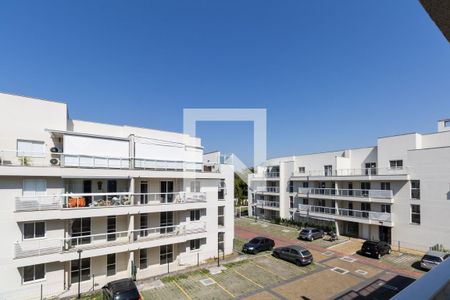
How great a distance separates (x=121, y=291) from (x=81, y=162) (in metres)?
9.10

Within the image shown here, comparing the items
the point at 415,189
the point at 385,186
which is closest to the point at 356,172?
the point at 385,186

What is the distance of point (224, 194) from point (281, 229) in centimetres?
1555

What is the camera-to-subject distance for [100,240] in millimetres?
18656

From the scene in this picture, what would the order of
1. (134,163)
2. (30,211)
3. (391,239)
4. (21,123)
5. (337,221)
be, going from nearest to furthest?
1. (30,211)
2. (21,123)
3. (134,163)
4. (391,239)
5. (337,221)

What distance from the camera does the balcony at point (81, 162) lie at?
17047 mm

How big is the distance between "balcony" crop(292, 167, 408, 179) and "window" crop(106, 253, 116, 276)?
26.7 meters

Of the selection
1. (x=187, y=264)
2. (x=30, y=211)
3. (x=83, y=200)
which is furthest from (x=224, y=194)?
(x=30, y=211)

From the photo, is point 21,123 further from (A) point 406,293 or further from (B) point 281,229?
(B) point 281,229

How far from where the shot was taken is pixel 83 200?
17.9 m

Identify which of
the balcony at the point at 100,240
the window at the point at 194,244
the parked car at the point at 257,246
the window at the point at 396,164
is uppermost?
the window at the point at 396,164

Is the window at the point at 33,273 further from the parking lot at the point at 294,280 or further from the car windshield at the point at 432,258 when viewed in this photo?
the car windshield at the point at 432,258

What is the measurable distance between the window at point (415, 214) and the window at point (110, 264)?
27449 mm

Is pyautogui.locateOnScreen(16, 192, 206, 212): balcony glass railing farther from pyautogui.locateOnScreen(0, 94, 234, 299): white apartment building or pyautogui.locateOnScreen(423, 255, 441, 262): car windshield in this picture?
pyautogui.locateOnScreen(423, 255, 441, 262): car windshield

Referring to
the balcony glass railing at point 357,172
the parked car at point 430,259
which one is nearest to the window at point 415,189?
the balcony glass railing at point 357,172
